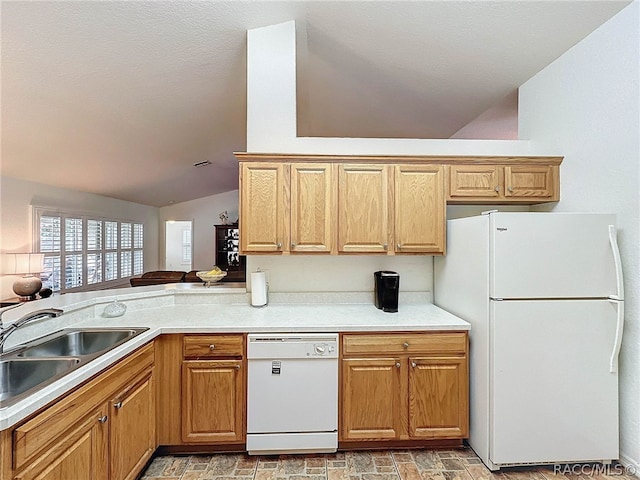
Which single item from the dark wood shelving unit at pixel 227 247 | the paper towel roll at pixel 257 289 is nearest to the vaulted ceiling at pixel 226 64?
the paper towel roll at pixel 257 289

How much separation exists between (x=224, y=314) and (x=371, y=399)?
119 centimetres

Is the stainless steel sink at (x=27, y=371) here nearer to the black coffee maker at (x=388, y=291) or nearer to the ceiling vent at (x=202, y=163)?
the black coffee maker at (x=388, y=291)

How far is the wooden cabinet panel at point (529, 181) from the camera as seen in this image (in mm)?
2742

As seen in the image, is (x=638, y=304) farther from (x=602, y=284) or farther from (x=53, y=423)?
(x=53, y=423)

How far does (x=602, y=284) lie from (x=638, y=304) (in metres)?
0.23

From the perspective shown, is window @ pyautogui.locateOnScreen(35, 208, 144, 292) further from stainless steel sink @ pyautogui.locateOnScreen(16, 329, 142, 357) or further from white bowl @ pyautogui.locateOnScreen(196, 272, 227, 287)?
stainless steel sink @ pyautogui.locateOnScreen(16, 329, 142, 357)

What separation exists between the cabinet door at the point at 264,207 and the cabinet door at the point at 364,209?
0.45 m

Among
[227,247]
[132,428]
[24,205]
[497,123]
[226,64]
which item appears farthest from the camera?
[227,247]

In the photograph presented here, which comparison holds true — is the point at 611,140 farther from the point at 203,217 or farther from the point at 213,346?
the point at 203,217

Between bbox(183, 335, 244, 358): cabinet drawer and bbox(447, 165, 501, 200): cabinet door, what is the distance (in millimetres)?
1898

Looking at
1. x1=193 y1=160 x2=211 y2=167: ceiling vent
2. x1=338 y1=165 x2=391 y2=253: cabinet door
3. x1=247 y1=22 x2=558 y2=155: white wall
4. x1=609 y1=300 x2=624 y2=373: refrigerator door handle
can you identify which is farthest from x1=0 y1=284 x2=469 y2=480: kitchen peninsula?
x1=193 y1=160 x2=211 y2=167: ceiling vent

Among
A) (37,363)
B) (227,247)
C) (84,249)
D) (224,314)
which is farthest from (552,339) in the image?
(227,247)

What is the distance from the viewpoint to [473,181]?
2725 millimetres

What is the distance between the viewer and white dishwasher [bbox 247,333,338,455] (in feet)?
7.36
